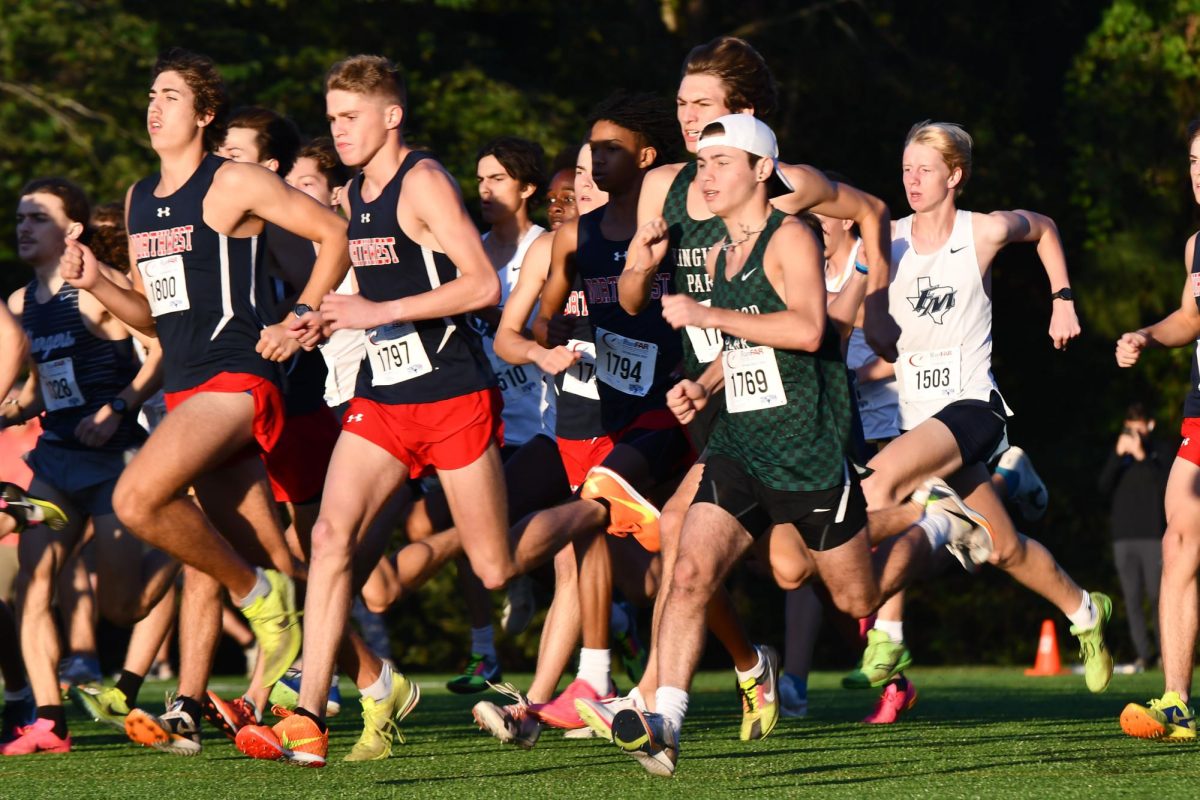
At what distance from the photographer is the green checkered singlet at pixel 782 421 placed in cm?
590

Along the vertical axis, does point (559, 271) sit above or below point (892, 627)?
above

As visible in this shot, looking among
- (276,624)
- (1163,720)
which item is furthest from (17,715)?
(1163,720)

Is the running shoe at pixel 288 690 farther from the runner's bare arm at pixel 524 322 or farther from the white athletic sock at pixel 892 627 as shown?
the white athletic sock at pixel 892 627

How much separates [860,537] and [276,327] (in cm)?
193

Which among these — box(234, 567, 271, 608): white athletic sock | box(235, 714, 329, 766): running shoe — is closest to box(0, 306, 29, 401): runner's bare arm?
box(234, 567, 271, 608): white athletic sock

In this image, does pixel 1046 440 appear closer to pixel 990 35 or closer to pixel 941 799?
pixel 990 35

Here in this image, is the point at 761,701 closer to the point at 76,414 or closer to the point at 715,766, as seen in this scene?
the point at 715,766

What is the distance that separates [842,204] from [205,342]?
2108mm

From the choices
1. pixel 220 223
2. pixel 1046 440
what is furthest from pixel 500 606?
A: pixel 220 223

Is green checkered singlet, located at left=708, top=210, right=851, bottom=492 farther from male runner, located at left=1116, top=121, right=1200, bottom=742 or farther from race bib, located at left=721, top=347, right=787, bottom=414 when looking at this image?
male runner, located at left=1116, top=121, right=1200, bottom=742

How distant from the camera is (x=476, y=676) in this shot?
364 inches

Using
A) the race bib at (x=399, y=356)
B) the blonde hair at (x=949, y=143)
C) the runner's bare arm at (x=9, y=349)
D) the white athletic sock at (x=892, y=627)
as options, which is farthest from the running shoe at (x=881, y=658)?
the runner's bare arm at (x=9, y=349)

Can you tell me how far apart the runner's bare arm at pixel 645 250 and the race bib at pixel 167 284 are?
143cm

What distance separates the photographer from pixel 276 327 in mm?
6281
